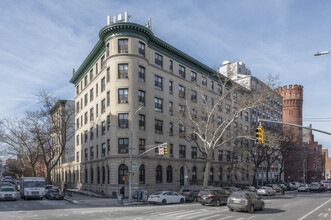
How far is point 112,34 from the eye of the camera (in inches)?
1734

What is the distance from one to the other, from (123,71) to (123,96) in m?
3.55

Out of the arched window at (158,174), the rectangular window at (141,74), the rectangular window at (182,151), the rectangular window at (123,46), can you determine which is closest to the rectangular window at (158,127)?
the arched window at (158,174)

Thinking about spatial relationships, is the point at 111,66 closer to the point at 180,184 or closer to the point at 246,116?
the point at 180,184

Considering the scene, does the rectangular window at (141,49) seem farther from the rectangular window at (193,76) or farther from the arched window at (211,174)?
the arched window at (211,174)

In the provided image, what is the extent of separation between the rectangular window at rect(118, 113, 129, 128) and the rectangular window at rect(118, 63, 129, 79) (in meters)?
5.35

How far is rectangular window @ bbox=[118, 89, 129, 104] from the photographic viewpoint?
42.8 metres

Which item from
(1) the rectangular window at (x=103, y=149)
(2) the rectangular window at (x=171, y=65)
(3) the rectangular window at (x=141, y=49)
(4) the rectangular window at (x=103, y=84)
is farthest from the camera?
(2) the rectangular window at (x=171, y=65)

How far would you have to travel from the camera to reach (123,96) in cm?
4288

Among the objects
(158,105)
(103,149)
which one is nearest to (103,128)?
(103,149)

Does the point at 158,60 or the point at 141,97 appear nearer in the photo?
the point at 141,97

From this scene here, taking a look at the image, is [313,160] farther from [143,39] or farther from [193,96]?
[143,39]

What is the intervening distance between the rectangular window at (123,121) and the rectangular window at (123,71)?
5349 millimetres

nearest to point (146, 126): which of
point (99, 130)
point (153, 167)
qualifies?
point (153, 167)

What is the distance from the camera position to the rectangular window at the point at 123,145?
42.0 m
